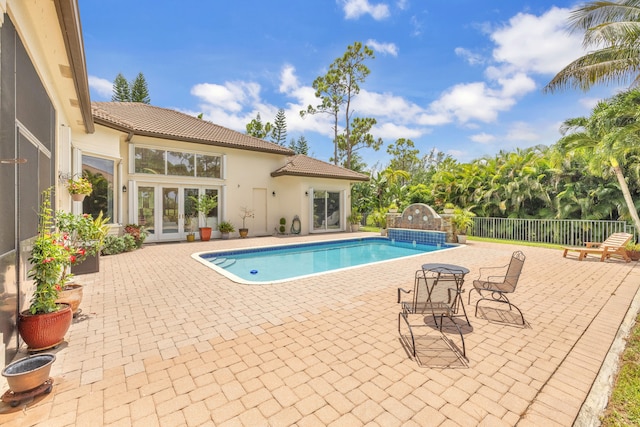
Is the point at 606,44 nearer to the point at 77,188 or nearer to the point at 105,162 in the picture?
the point at 77,188

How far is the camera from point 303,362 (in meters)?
3.54

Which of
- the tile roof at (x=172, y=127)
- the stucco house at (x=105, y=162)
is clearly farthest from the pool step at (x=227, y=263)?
the tile roof at (x=172, y=127)

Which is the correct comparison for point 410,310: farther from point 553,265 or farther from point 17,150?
point 553,265

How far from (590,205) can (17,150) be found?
20853mm

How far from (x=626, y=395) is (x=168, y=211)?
1668 cm

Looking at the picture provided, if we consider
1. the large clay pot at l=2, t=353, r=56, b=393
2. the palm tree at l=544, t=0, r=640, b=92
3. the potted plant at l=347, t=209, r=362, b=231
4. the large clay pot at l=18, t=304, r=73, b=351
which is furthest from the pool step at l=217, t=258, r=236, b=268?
the palm tree at l=544, t=0, r=640, b=92

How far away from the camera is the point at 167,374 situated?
3293 millimetres

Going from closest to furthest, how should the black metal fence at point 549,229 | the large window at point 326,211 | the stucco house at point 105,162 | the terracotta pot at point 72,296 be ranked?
the stucco house at point 105,162 → the terracotta pot at point 72,296 → the black metal fence at point 549,229 → the large window at point 326,211

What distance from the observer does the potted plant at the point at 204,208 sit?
15453 millimetres

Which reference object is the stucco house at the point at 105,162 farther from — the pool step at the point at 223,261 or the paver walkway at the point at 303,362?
the pool step at the point at 223,261

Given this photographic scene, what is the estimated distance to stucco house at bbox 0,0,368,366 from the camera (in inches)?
140

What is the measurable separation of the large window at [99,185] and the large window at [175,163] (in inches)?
70.6

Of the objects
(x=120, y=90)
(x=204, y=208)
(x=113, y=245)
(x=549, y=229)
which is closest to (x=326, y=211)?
(x=204, y=208)

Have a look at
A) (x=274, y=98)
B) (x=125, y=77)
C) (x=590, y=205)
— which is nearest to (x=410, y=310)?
(x=590, y=205)
